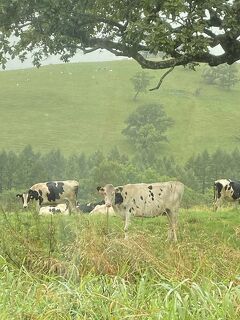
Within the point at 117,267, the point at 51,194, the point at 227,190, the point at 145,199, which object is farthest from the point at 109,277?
the point at 227,190

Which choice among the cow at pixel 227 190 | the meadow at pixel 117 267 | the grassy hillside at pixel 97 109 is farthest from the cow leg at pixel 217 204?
the grassy hillside at pixel 97 109

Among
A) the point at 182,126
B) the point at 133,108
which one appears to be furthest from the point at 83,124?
the point at 182,126

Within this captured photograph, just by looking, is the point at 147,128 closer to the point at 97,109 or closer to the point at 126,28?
the point at 97,109

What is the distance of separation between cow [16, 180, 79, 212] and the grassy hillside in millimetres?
92276

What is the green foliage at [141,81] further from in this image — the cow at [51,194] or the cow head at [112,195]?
the cow head at [112,195]

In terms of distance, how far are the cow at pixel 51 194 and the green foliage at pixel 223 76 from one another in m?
129

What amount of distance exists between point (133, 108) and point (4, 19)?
12638 centimetres

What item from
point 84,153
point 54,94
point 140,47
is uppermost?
point 140,47

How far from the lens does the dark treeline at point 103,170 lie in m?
90.7

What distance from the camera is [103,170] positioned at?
298 ft

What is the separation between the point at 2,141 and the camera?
121 m

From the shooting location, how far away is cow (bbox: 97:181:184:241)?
19.0 metres

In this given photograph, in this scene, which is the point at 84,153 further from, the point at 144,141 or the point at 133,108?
the point at 133,108

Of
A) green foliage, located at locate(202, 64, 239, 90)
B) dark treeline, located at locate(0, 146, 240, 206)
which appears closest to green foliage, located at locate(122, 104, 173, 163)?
dark treeline, located at locate(0, 146, 240, 206)
